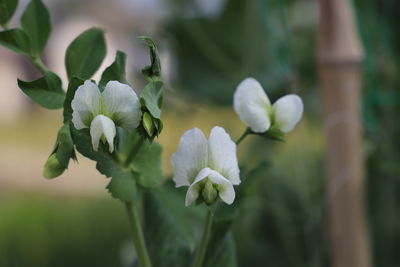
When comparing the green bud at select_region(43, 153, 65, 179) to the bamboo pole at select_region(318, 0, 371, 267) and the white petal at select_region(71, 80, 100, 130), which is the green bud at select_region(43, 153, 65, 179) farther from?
the bamboo pole at select_region(318, 0, 371, 267)

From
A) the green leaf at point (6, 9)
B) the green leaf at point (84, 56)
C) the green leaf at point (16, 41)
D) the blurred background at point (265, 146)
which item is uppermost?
the green leaf at point (6, 9)

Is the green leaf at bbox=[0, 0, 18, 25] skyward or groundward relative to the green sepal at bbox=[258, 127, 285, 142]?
skyward

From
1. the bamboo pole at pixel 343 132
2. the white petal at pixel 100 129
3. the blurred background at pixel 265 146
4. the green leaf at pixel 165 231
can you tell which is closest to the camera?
the white petal at pixel 100 129

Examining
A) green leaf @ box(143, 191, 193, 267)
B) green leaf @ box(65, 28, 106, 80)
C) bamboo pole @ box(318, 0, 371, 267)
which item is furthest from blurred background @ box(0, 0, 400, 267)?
green leaf @ box(65, 28, 106, 80)

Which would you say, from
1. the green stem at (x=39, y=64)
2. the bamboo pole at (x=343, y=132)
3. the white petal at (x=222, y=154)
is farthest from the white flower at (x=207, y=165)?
the bamboo pole at (x=343, y=132)

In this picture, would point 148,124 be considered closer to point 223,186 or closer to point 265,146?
point 223,186

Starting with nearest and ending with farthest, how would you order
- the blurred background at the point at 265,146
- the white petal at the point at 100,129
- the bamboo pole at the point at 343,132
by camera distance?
the white petal at the point at 100,129 < the bamboo pole at the point at 343,132 < the blurred background at the point at 265,146

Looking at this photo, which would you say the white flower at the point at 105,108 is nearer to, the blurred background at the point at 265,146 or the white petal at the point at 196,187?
the white petal at the point at 196,187

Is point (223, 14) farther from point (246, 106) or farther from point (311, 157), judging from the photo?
point (246, 106)
